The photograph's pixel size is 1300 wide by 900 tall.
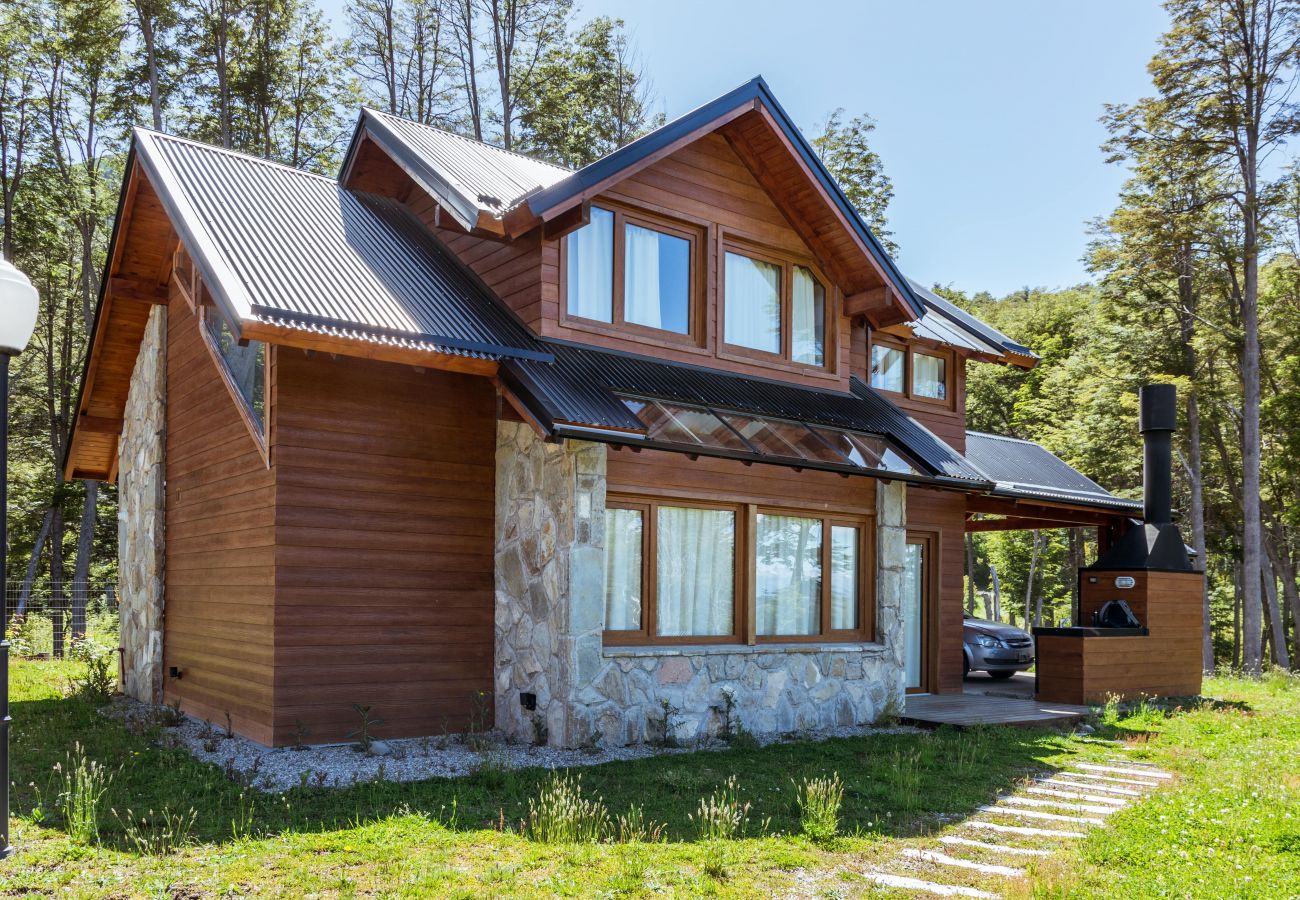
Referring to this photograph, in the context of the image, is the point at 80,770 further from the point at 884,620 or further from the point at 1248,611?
the point at 1248,611

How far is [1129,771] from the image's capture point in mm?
8211

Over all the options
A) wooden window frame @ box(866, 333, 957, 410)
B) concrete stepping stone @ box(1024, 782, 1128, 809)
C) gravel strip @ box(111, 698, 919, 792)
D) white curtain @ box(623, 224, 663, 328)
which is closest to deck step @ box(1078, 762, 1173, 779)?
concrete stepping stone @ box(1024, 782, 1128, 809)

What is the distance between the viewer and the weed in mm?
7930

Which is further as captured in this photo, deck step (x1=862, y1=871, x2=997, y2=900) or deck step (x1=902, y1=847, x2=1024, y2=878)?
deck step (x1=902, y1=847, x2=1024, y2=878)

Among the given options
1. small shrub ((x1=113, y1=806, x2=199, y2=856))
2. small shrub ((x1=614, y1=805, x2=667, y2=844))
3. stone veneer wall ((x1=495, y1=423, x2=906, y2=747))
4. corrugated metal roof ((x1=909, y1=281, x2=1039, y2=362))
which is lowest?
small shrub ((x1=614, y1=805, x2=667, y2=844))

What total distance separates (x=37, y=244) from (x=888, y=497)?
1950cm

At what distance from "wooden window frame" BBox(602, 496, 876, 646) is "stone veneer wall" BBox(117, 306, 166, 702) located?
5.53 meters

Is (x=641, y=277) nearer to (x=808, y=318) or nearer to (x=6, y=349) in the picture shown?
(x=808, y=318)

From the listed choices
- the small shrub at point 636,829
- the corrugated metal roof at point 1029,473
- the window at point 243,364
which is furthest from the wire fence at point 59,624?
the corrugated metal roof at point 1029,473

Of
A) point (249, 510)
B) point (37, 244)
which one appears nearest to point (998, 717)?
point (249, 510)

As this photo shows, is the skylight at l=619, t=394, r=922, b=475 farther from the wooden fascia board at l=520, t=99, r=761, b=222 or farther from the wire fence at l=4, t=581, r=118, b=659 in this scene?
the wire fence at l=4, t=581, r=118, b=659

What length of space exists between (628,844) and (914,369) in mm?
10185

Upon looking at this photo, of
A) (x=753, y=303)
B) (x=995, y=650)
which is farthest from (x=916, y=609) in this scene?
(x=753, y=303)

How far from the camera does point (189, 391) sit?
34.9ft
